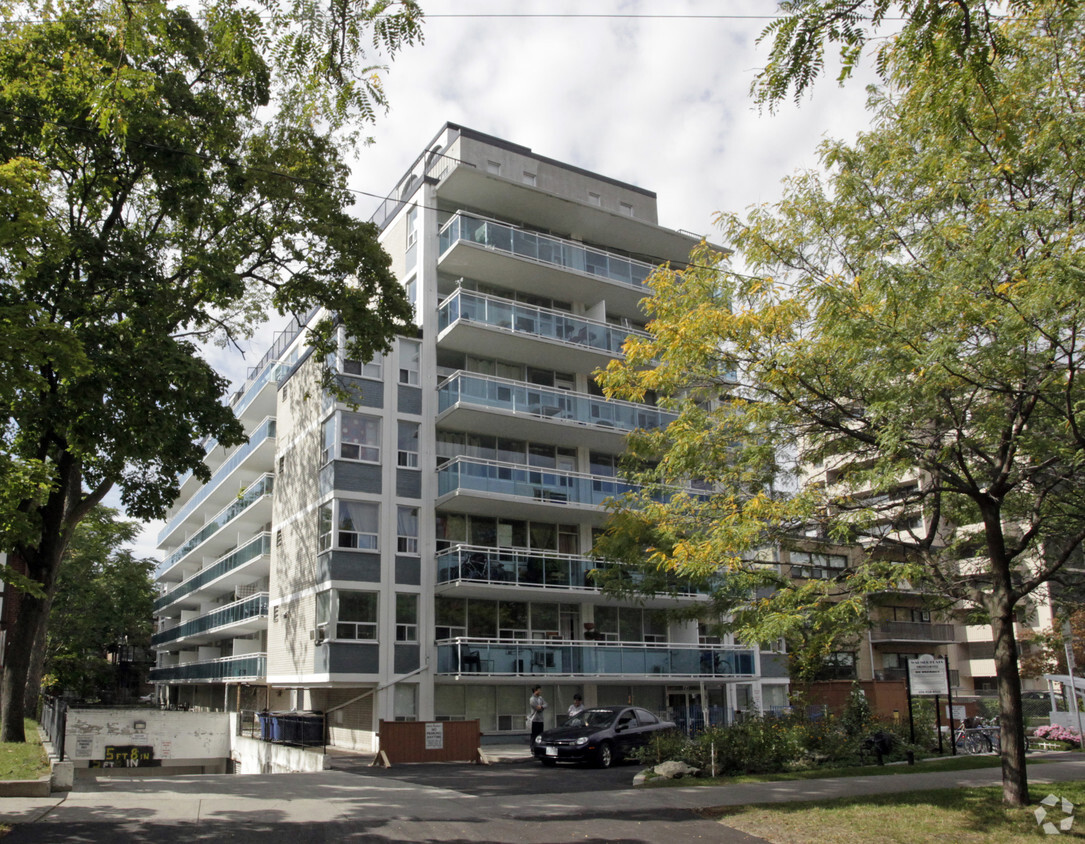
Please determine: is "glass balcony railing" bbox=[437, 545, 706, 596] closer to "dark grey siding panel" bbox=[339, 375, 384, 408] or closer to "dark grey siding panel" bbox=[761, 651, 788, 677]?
"dark grey siding panel" bbox=[339, 375, 384, 408]

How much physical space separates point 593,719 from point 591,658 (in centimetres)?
703

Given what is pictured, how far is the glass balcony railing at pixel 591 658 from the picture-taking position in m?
25.7

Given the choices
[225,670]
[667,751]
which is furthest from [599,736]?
[225,670]

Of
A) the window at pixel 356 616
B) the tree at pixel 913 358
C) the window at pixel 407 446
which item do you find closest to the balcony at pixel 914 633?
the window at pixel 407 446

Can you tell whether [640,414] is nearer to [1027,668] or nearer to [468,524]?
[468,524]

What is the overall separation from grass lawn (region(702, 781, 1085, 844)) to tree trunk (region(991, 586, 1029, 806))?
0.25 meters

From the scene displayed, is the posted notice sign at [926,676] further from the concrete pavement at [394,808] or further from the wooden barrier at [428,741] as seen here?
the wooden barrier at [428,741]

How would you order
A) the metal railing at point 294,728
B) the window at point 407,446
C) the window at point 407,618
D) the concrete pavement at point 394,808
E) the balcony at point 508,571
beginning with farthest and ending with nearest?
the window at point 407,446
the balcony at point 508,571
the window at point 407,618
the metal railing at point 294,728
the concrete pavement at point 394,808

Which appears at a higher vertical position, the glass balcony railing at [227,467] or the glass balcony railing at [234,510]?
the glass balcony railing at [227,467]

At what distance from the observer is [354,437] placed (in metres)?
26.8

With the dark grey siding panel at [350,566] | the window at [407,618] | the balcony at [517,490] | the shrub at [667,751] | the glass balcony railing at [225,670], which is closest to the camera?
the shrub at [667,751]

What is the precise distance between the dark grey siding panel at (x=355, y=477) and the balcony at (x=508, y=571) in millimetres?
3070

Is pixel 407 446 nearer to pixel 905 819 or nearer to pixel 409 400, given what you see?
pixel 409 400

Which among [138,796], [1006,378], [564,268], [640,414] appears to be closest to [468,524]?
[640,414]
